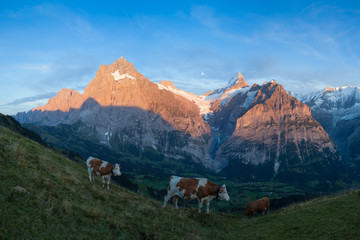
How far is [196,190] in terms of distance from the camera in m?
27.5

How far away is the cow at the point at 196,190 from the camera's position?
2754 centimetres

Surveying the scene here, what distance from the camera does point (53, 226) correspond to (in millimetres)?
13055

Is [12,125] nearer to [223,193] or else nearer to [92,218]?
[223,193]

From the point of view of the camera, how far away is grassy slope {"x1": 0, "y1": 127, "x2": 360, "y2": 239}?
13.1 metres

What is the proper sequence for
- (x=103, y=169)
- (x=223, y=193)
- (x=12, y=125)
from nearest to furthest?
1. (x=223, y=193)
2. (x=103, y=169)
3. (x=12, y=125)

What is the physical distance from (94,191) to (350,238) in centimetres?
2099

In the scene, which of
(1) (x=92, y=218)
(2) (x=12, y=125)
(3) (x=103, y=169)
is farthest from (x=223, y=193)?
(2) (x=12, y=125)

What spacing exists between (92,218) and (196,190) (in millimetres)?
14181

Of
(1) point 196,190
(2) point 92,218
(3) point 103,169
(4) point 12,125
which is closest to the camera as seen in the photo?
(2) point 92,218

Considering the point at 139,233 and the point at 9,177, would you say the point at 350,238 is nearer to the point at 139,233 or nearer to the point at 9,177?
the point at 139,233

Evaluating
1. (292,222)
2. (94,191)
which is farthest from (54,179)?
(292,222)

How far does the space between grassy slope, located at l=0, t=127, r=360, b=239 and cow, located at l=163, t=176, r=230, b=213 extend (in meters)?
2.41

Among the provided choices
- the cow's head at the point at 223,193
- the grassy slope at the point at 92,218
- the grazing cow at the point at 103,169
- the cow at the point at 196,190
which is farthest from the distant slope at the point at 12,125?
the cow's head at the point at 223,193

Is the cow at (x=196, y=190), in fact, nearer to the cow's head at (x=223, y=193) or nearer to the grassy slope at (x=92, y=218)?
the cow's head at (x=223, y=193)
